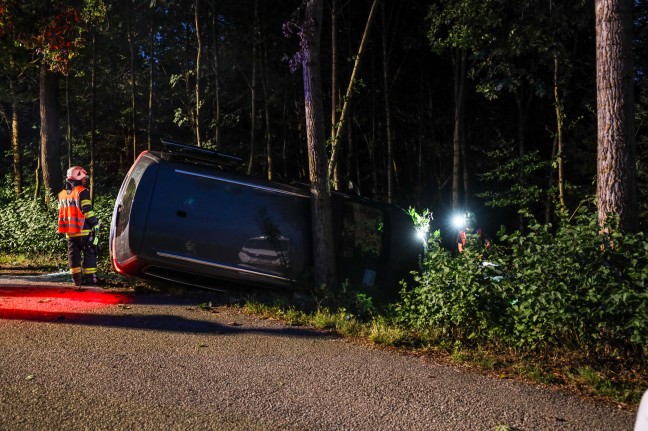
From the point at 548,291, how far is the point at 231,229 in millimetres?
4381

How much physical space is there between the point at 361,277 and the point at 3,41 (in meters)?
12.4

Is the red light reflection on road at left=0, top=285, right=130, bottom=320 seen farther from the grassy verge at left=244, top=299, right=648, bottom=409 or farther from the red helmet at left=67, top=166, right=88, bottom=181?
the grassy verge at left=244, top=299, right=648, bottom=409

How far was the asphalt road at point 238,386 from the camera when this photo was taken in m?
4.02

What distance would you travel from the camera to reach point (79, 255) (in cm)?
946

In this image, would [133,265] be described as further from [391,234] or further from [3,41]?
[3,41]

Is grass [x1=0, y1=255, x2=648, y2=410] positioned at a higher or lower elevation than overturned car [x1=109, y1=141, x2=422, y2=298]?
lower

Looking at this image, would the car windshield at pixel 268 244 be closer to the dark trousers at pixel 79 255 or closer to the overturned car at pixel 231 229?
the overturned car at pixel 231 229

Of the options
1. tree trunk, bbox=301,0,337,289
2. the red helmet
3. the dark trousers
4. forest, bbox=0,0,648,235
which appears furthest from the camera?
forest, bbox=0,0,648,235

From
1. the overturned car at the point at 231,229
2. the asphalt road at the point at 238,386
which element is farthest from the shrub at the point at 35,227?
the asphalt road at the point at 238,386

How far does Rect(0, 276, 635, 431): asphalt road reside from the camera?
4020 millimetres

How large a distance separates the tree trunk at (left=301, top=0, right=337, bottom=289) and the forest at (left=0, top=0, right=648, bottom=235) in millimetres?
1134

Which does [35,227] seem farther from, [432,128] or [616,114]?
[432,128]

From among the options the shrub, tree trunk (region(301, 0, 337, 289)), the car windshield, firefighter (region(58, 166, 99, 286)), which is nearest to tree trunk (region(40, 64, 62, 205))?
the shrub

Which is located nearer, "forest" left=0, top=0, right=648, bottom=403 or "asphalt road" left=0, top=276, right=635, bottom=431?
"asphalt road" left=0, top=276, right=635, bottom=431
